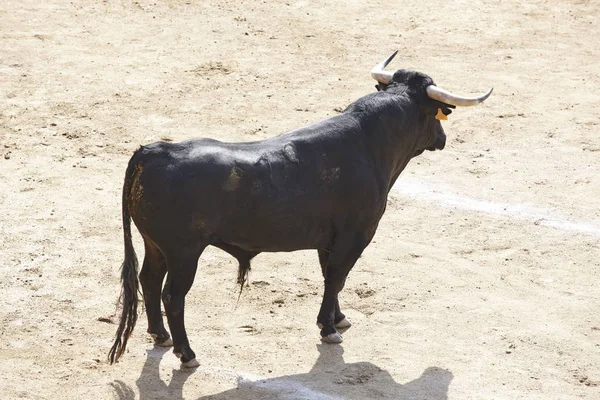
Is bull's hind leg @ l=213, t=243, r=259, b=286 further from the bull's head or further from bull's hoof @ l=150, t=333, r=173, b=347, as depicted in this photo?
the bull's head

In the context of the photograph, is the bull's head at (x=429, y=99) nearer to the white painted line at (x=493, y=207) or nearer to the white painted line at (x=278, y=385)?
the white painted line at (x=493, y=207)

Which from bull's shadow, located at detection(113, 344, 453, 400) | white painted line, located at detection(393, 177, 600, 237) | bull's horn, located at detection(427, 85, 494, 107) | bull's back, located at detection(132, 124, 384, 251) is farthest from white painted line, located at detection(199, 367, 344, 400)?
white painted line, located at detection(393, 177, 600, 237)

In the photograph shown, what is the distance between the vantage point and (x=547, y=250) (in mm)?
12344

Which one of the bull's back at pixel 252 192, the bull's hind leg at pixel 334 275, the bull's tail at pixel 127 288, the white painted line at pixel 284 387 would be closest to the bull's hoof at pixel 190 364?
the white painted line at pixel 284 387

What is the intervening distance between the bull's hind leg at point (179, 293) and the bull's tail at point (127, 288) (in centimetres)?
27

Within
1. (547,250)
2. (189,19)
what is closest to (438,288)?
(547,250)

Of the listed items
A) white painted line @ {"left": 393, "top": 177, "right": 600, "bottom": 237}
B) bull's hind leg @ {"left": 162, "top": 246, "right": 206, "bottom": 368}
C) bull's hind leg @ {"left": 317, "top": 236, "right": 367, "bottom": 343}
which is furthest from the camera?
white painted line @ {"left": 393, "top": 177, "right": 600, "bottom": 237}

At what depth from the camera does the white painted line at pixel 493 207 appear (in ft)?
42.4

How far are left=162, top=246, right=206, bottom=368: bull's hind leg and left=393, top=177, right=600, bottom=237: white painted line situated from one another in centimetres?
480

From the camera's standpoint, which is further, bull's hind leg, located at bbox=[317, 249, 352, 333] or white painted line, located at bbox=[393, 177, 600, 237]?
white painted line, located at bbox=[393, 177, 600, 237]

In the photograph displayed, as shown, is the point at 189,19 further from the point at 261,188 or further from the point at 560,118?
the point at 261,188

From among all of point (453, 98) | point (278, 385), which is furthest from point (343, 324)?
point (453, 98)

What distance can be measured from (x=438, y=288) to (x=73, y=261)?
3.68 metres

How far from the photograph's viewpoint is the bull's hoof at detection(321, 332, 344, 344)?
403 inches
